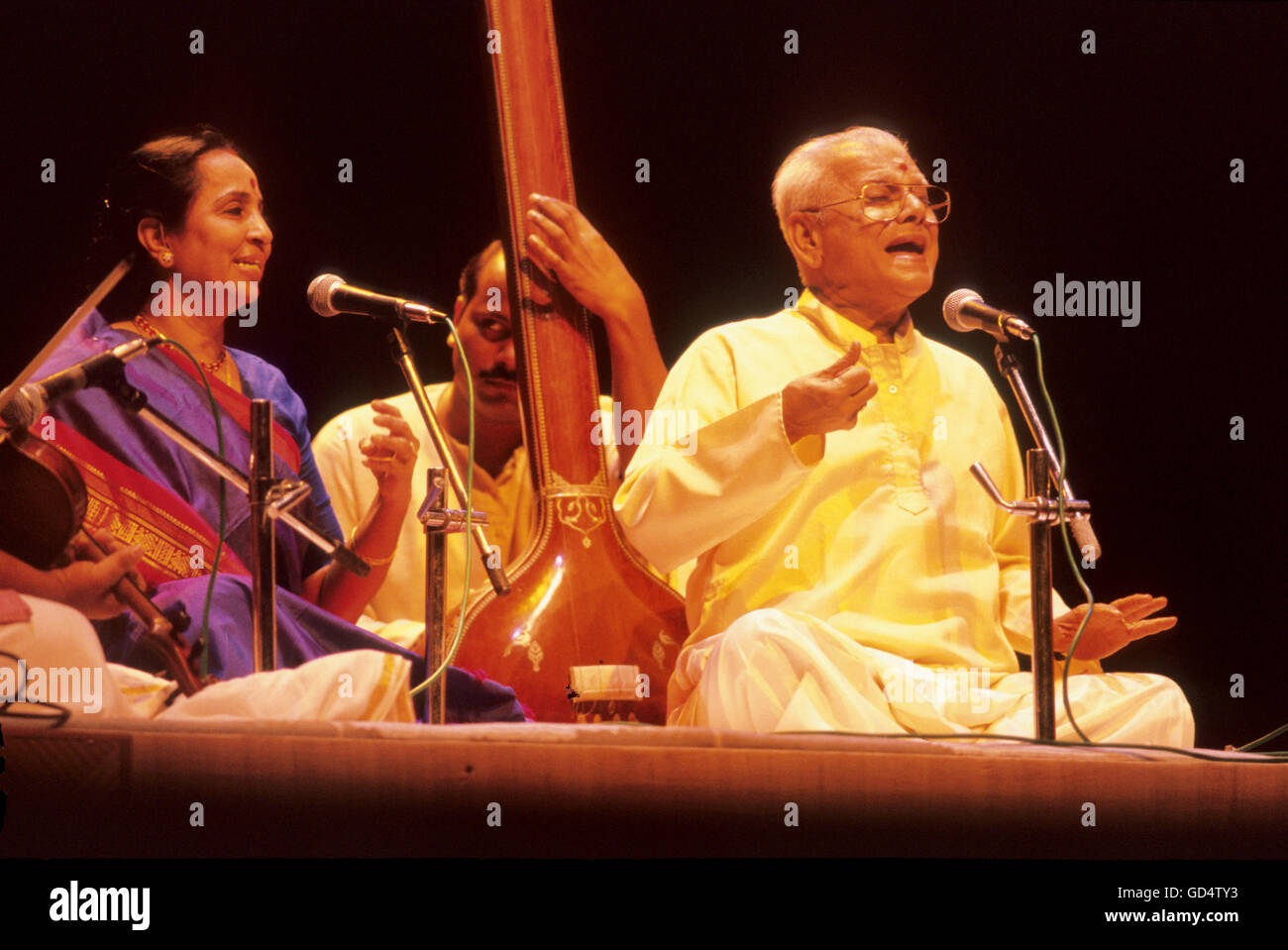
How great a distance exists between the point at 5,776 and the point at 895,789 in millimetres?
1494

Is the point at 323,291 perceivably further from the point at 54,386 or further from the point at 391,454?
the point at 54,386

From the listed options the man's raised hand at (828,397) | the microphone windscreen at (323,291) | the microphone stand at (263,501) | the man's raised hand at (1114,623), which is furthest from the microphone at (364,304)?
the man's raised hand at (1114,623)

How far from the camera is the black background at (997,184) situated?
13.8 feet

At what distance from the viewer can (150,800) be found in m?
2.51

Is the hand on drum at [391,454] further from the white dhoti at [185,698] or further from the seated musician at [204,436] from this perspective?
the white dhoti at [185,698]

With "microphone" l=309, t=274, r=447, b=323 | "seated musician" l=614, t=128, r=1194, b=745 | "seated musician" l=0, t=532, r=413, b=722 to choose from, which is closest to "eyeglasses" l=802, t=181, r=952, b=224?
"seated musician" l=614, t=128, r=1194, b=745

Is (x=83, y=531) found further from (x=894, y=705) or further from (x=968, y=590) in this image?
(x=968, y=590)

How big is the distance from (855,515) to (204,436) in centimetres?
160

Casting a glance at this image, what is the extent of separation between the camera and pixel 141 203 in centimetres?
390

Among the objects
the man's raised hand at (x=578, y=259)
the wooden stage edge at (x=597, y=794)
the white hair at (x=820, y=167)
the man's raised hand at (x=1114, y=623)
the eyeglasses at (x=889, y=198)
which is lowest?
the wooden stage edge at (x=597, y=794)

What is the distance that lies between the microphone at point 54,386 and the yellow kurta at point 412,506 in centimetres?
108

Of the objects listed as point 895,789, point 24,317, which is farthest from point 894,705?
point 24,317

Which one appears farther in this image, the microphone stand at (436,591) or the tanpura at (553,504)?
the tanpura at (553,504)

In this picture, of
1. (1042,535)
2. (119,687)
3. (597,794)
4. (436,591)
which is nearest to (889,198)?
(1042,535)
